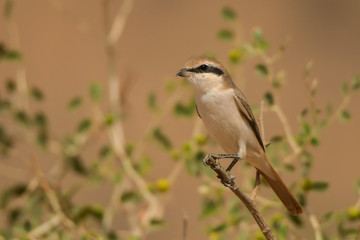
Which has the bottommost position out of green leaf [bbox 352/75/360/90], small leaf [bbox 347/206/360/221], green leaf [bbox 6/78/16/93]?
small leaf [bbox 347/206/360/221]

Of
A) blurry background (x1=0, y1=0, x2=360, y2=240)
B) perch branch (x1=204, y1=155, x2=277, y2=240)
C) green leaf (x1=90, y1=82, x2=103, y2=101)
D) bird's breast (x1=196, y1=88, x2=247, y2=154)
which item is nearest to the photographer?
perch branch (x1=204, y1=155, x2=277, y2=240)

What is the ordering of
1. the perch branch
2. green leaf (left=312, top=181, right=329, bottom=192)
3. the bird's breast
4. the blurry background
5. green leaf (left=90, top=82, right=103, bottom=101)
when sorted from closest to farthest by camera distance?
the perch branch, the bird's breast, green leaf (left=312, top=181, right=329, bottom=192), green leaf (left=90, top=82, right=103, bottom=101), the blurry background

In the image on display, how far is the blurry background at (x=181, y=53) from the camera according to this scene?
5699mm

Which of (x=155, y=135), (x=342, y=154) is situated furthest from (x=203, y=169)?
(x=342, y=154)

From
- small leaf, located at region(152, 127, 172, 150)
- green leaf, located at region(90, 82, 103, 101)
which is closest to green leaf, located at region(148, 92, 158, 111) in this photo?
small leaf, located at region(152, 127, 172, 150)

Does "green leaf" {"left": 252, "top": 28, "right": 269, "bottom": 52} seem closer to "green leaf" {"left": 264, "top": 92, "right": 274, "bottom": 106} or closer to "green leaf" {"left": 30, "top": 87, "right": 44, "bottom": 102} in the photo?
"green leaf" {"left": 264, "top": 92, "right": 274, "bottom": 106}

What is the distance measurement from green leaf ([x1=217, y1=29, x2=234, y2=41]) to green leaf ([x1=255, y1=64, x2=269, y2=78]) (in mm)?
379

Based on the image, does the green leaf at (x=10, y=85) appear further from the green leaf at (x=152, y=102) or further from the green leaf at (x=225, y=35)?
the green leaf at (x=225, y=35)

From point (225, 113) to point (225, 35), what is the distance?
0.67 metres

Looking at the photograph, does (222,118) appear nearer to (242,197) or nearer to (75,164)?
(242,197)

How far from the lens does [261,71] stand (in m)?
2.46

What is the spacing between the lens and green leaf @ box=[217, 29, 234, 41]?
2787 mm

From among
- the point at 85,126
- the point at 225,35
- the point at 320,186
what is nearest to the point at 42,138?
the point at 85,126

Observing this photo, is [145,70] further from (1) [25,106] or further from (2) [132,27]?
(1) [25,106]
